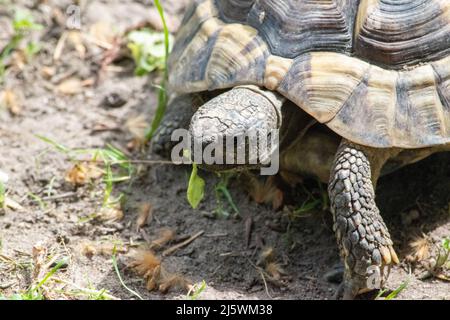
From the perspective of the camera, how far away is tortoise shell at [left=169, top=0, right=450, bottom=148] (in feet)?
13.5

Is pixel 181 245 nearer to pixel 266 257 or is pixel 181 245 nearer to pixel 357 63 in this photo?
pixel 266 257

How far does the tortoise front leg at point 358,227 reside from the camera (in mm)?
4004

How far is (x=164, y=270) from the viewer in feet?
14.1

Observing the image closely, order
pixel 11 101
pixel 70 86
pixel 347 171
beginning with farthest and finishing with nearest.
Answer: pixel 70 86 < pixel 11 101 < pixel 347 171

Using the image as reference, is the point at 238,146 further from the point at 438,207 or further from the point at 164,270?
the point at 438,207

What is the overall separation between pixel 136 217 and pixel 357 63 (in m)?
1.67

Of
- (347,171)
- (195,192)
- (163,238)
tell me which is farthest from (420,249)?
(163,238)

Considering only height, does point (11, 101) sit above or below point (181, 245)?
above

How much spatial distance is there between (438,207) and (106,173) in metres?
2.14

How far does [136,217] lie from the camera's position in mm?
4758

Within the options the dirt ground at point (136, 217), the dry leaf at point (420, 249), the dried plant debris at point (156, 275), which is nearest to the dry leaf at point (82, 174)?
the dirt ground at point (136, 217)

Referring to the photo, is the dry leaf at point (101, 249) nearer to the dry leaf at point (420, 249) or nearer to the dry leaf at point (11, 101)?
the dry leaf at point (11, 101)
